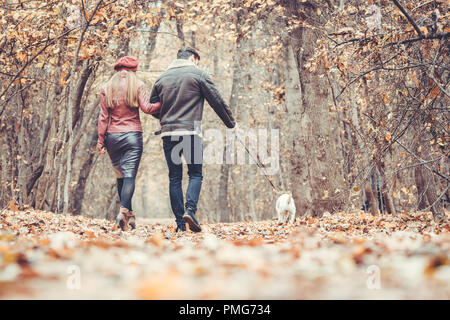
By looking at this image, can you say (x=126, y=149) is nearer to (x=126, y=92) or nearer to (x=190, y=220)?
(x=126, y=92)

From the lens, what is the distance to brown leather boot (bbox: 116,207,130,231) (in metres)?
5.80

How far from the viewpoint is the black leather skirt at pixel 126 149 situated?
6.13m

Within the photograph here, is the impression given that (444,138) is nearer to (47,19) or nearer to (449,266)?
(449,266)

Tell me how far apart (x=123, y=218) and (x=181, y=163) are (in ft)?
3.40

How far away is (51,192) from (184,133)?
7.63 meters

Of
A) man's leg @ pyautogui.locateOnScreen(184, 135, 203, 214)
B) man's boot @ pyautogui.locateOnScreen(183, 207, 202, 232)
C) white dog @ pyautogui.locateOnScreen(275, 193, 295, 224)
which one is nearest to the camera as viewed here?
man's boot @ pyautogui.locateOnScreen(183, 207, 202, 232)

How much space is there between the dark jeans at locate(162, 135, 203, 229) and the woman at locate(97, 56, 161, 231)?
46 centimetres

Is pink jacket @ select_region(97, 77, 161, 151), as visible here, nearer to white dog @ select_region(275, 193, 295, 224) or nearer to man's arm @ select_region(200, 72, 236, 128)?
man's arm @ select_region(200, 72, 236, 128)

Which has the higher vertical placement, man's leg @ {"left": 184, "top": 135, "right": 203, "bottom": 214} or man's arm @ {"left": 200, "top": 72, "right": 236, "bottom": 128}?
man's arm @ {"left": 200, "top": 72, "right": 236, "bottom": 128}

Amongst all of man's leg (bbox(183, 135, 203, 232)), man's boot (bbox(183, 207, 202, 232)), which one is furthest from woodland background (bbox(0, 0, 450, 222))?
man's boot (bbox(183, 207, 202, 232))

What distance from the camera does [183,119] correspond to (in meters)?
6.07

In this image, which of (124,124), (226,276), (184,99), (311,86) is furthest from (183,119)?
(226,276)
